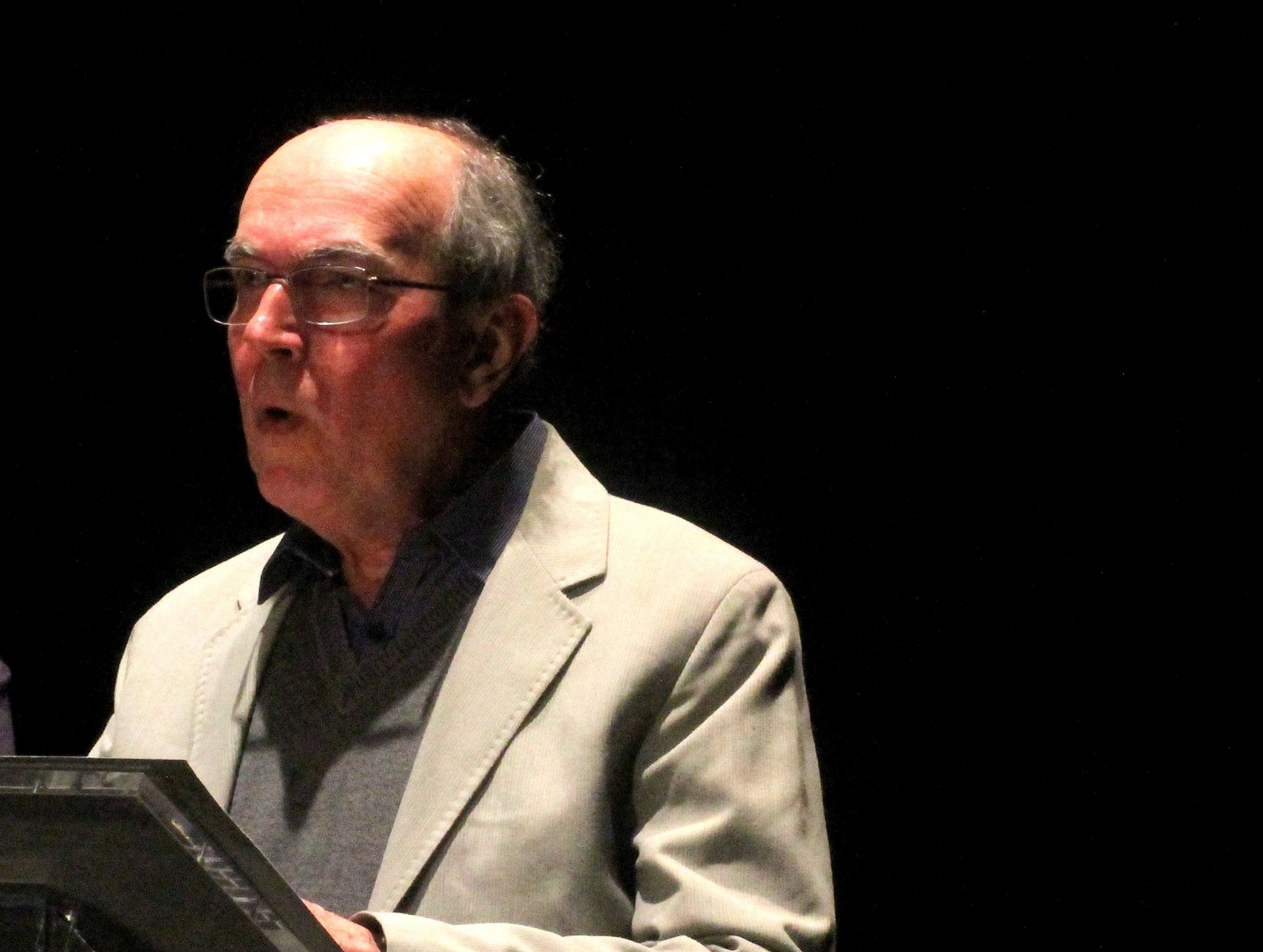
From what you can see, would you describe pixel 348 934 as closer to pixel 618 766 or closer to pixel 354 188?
pixel 618 766

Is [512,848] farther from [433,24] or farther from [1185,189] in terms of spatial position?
[433,24]

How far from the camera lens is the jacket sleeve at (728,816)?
1858mm

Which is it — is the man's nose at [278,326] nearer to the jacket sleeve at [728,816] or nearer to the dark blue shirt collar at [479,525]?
the dark blue shirt collar at [479,525]

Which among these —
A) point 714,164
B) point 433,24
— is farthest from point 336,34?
point 714,164

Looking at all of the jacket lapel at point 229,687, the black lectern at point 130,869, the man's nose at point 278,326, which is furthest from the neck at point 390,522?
the black lectern at point 130,869

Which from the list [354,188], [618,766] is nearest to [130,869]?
[618,766]

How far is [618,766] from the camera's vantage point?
197 centimetres

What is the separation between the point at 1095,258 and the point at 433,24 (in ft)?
4.14

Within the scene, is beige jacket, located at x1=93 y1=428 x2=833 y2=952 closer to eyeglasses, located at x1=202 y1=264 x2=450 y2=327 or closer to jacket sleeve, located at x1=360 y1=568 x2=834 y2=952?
jacket sleeve, located at x1=360 y1=568 x2=834 y2=952

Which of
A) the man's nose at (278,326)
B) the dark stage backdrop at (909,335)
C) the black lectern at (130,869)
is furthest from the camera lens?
the dark stage backdrop at (909,335)

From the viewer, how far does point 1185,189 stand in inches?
105

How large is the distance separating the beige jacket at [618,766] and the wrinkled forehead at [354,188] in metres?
0.45

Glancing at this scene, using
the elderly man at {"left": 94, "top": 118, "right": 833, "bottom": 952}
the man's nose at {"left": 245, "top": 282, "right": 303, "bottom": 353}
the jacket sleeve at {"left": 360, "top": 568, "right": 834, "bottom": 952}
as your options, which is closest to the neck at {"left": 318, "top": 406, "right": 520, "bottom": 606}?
the elderly man at {"left": 94, "top": 118, "right": 833, "bottom": 952}

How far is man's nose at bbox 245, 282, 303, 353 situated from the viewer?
218 cm
